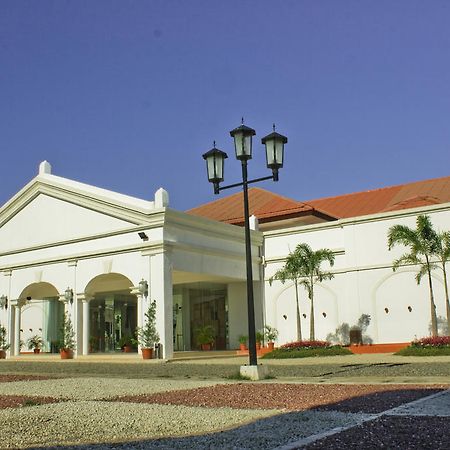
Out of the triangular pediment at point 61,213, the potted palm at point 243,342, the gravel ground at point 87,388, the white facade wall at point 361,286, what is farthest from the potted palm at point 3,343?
the gravel ground at point 87,388

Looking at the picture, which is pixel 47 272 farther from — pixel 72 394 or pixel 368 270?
pixel 72 394

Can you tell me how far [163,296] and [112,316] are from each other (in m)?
7.88

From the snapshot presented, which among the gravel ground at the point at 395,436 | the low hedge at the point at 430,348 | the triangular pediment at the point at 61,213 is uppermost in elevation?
the triangular pediment at the point at 61,213

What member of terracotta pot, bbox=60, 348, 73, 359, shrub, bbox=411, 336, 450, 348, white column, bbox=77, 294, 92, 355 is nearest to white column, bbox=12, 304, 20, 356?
terracotta pot, bbox=60, 348, 73, 359

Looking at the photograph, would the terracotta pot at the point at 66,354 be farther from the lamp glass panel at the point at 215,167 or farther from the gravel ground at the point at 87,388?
the lamp glass panel at the point at 215,167

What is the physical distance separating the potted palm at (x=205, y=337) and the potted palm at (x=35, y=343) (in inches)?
349

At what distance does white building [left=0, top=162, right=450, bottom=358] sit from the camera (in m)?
25.3

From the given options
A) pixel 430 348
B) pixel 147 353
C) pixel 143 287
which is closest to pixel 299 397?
pixel 430 348

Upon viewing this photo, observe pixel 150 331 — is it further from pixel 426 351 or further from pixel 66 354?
pixel 426 351

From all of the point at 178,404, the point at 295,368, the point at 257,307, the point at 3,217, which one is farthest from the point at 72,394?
the point at 3,217

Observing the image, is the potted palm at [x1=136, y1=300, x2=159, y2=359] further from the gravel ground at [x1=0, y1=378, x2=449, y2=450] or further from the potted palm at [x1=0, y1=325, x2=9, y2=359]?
the gravel ground at [x1=0, y1=378, x2=449, y2=450]

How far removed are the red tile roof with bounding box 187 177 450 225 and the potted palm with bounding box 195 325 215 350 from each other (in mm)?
6078

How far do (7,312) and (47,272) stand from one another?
3.59 m

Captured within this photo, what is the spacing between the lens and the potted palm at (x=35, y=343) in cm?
3341
